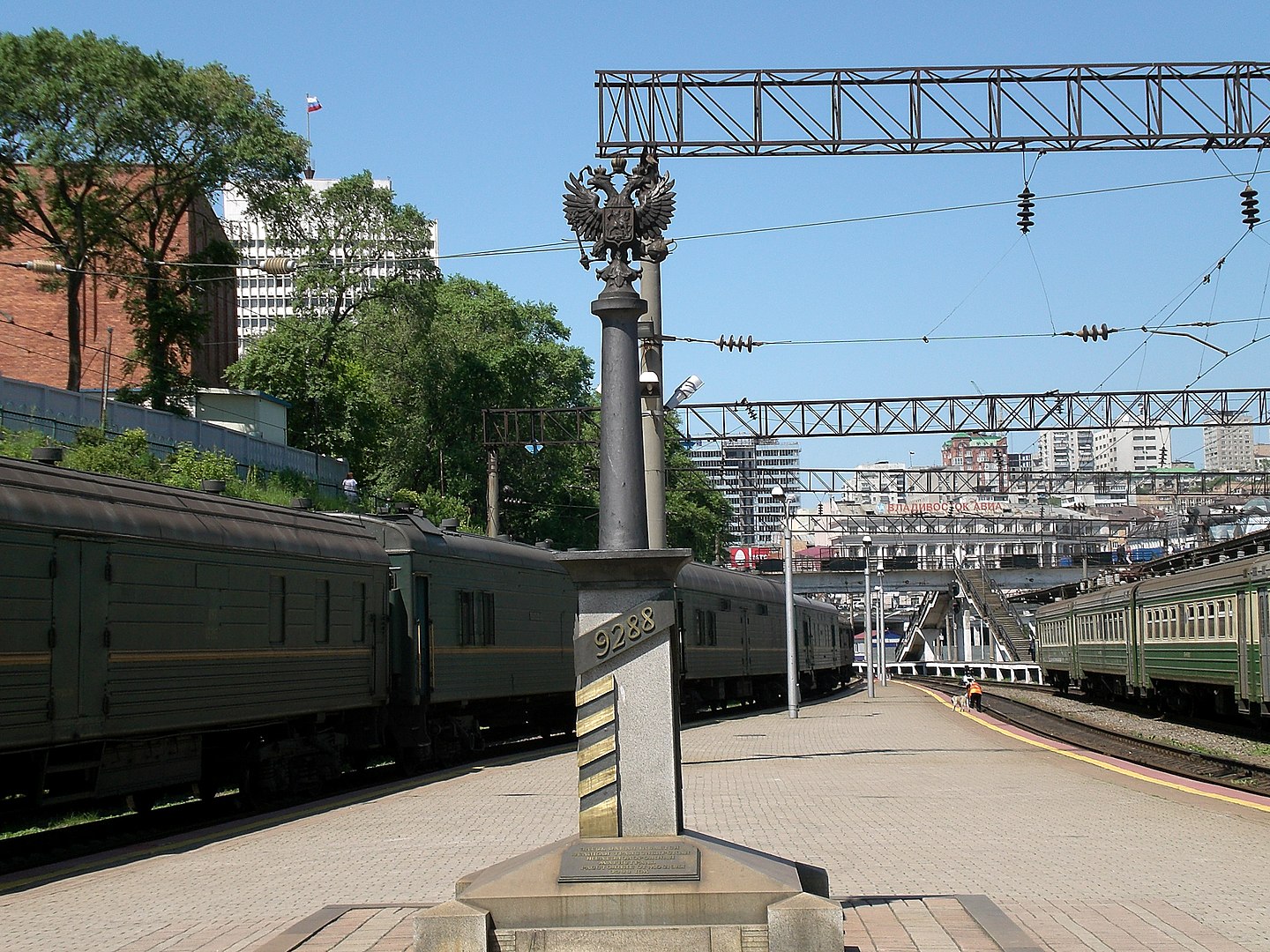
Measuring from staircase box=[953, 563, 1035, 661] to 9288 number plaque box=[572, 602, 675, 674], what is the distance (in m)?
69.1

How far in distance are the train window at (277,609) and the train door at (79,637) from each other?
3122mm

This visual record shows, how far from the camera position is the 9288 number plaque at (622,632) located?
27.2 ft

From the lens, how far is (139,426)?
3881 cm

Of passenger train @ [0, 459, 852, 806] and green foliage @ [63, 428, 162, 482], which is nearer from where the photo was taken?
passenger train @ [0, 459, 852, 806]

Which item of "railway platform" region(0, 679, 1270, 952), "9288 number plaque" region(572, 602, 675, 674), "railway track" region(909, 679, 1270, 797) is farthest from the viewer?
"railway track" region(909, 679, 1270, 797)

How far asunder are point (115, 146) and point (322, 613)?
3244 centimetres

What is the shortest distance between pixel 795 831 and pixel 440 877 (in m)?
3.89

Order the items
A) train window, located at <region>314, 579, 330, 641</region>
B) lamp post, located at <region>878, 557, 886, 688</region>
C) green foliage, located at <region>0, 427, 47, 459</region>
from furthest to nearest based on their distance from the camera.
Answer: lamp post, located at <region>878, 557, 886, 688</region> < green foliage, located at <region>0, 427, 47, 459</region> < train window, located at <region>314, 579, 330, 641</region>

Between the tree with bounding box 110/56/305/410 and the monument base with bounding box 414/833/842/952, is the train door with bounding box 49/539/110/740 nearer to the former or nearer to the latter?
the monument base with bounding box 414/833/842/952

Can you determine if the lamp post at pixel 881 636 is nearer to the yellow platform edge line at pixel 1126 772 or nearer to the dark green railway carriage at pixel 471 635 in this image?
the yellow platform edge line at pixel 1126 772

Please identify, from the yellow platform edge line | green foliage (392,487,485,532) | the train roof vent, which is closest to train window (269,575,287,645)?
the train roof vent

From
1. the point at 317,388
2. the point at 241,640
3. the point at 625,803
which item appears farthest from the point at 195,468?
the point at 625,803

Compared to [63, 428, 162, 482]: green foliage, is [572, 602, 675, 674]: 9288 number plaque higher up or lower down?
lower down

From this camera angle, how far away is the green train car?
2402 cm
